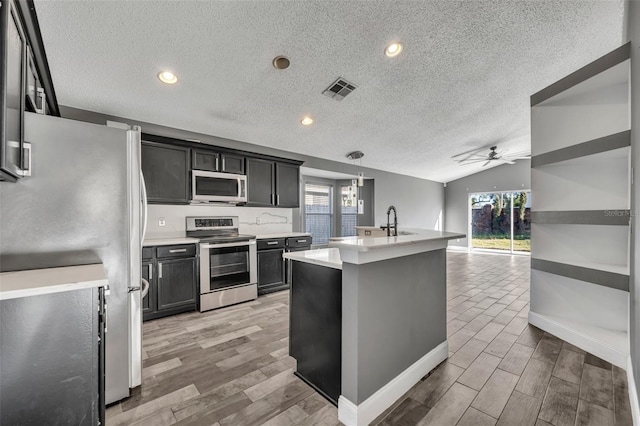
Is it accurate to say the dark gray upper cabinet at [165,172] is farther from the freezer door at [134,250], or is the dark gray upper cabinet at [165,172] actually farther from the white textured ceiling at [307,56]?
the freezer door at [134,250]

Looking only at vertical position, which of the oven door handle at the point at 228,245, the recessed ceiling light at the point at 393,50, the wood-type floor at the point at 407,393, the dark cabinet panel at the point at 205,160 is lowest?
the wood-type floor at the point at 407,393

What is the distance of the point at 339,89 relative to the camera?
3.28m

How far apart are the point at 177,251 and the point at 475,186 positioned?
370 inches

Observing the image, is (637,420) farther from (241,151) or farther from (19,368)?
(241,151)

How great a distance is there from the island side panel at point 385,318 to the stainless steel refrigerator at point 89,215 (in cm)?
146

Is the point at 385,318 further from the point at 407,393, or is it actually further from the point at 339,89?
the point at 339,89

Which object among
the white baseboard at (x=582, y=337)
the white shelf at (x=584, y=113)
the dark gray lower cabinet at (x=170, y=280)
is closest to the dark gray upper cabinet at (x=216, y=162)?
the dark gray lower cabinet at (x=170, y=280)

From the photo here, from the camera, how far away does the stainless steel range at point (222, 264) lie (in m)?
3.43

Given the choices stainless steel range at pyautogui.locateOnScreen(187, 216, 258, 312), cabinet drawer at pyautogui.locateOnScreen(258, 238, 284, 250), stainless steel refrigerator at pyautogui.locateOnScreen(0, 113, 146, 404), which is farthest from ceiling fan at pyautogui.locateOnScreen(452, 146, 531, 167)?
stainless steel refrigerator at pyautogui.locateOnScreen(0, 113, 146, 404)

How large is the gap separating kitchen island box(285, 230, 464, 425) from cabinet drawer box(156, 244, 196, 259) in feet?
6.19

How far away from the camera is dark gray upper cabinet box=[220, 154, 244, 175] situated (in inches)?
152

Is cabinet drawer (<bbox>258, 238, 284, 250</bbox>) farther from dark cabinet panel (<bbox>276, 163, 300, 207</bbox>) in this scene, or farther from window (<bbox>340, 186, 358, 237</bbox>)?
window (<bbox>340, 186, 358, 237</bbox>)

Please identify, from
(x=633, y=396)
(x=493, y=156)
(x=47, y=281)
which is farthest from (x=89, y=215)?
(x=493, y=156)

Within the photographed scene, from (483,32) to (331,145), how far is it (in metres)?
2.79
